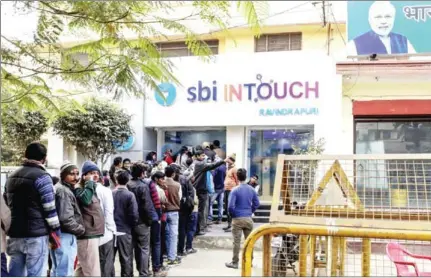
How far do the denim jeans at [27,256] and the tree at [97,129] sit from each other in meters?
7.84

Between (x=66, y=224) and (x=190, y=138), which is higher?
(x=190, y=138)

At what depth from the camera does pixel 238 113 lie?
12.8m

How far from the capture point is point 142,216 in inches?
256

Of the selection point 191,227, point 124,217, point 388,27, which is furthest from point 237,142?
point 124,217

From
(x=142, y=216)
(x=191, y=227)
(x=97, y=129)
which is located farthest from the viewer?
(x=97, y=129)

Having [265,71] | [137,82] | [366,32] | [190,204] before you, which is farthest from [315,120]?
[137,82]

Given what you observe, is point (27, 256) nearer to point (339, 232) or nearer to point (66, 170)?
point (66, 170)

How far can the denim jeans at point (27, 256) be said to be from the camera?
4.31m

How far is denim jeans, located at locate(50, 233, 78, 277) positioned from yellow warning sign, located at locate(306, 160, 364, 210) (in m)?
2.85

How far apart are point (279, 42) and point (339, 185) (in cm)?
1155

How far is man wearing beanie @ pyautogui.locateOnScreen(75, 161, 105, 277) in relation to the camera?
5.09 metres

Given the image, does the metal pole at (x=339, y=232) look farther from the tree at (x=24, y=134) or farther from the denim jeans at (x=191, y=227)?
the tree at (x=24, y=134)

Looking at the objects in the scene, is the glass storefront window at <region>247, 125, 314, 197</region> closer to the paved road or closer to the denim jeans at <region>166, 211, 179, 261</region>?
the paved road

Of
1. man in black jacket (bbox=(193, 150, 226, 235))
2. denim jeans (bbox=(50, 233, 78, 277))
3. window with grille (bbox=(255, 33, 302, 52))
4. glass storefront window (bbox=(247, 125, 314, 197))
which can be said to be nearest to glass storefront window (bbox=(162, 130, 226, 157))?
glass storefront window (bbox=(247, 125, 314, 197))
